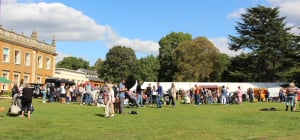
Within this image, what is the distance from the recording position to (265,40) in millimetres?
69000

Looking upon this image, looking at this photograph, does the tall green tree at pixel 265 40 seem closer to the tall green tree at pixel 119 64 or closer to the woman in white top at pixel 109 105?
the tall green tree at pixel 119 64

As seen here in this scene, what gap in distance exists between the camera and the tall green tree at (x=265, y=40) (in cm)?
6806

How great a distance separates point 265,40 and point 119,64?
111 ft

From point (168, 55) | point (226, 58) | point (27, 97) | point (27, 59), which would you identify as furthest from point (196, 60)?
point (27, 97)

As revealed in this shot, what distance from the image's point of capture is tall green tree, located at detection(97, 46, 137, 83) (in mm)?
90312

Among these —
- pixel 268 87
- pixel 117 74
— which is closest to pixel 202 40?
pixel 117 74

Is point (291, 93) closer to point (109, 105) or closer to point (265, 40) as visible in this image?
point (109, 105)

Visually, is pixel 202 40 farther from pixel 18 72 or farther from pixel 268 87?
pixel 18 72

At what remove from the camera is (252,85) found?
59.2 metres

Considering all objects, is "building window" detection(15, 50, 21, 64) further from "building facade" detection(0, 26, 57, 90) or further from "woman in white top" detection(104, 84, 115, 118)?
"woman in white top" detection(104, 84, 115, 118)

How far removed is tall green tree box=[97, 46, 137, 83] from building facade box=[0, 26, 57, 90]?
23601mm

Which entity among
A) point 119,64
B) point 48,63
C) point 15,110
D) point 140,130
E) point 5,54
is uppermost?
point 119,64

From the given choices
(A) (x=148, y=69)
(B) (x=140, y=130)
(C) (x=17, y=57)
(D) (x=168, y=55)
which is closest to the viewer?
(B) (x=140, y=130)

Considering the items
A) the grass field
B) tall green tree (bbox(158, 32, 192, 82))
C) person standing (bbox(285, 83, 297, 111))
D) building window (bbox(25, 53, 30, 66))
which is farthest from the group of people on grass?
tall green tree (bbox(158, 32, 192, 82))
